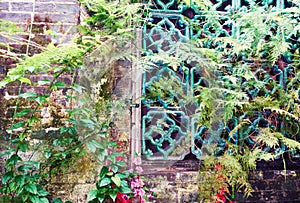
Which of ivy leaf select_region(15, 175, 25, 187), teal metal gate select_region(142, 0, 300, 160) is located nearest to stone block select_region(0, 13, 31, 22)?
teal metal gate select_region(142, 0, 300, 160)

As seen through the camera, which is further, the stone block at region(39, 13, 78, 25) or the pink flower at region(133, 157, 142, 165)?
the pink flower at region(133, 157, 142, 165)

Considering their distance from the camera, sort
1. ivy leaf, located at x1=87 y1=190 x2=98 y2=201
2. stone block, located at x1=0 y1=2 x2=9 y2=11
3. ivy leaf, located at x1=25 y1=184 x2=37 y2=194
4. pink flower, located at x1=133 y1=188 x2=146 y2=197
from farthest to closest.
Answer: pink flower, located at x1=133 y1=188 x2=146 y2=197, stone block, located at x1=0 y1=2 x2=9 y2=11, ivy leaf, located at x1=87 y1=190 x2=98 y2=201, ivy leaf, located at x1=25 y1=184 x2=37 y2=194

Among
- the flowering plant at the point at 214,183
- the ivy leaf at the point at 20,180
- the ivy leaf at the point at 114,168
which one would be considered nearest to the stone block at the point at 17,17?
the ivy leaf at the point at 20,180

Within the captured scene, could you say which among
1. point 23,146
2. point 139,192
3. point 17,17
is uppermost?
point 17,17

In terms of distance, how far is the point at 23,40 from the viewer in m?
2.44

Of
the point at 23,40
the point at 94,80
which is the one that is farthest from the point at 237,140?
the point at 23,40

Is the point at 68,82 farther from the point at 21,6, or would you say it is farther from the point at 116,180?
the point at 116,180

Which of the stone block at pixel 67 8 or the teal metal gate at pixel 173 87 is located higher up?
the stone block at pixel 67 8

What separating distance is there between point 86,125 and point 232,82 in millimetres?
1137

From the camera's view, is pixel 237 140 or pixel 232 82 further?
pixel 237 140

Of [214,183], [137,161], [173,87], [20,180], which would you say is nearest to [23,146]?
[20,180]

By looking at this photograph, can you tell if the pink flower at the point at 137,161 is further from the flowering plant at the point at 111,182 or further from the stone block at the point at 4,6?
the stone block at the point at 4,6

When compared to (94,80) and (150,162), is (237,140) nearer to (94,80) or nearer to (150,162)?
(150,162)

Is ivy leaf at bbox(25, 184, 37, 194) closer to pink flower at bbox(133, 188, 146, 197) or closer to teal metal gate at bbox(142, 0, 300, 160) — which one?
pink flower at bbox(133, 188, 146, 197)
